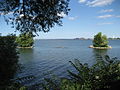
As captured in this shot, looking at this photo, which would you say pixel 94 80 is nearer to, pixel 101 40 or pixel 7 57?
pixel 7 57

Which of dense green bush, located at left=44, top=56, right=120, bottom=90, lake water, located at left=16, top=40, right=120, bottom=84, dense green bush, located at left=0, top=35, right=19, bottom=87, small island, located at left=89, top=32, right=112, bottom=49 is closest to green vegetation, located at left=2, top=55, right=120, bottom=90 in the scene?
dense green bush, located at left=44, top=56, right=120, bottom=90

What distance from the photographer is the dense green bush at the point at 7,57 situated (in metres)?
15.5

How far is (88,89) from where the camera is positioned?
5941mm

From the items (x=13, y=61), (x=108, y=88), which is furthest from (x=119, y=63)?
(x=13, y=61)

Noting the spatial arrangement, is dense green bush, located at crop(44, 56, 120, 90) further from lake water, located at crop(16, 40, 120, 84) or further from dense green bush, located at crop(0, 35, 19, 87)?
dense green bush, located at crop(0, 35, 19, 87)

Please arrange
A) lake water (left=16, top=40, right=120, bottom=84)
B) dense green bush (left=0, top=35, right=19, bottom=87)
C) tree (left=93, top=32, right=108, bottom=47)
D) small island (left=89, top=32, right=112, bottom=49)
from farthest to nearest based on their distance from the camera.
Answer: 1. tree (left=93, top=32, right=108, bottom=47)
2. small island (left=89, top=32, right=112, bottom=49)
3. lake water (left=16, top=40, right=120, bottom=84)
4. dense green bush (left=0, top=35, right=19, bottom=87)

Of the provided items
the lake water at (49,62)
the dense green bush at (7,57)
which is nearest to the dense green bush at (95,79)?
the lake water at (49,62)

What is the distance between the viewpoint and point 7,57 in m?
16.5

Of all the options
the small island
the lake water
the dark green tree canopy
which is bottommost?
the lake water

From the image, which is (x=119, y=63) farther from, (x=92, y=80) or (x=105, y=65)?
(x=92, y=80)

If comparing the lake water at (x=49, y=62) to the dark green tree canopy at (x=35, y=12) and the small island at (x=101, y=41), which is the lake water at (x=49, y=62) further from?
the small island at (x=101, y=41)

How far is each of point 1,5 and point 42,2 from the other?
1.90 meters

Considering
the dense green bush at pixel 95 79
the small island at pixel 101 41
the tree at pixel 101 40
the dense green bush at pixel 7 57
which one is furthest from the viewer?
the tree at pixel 101 40

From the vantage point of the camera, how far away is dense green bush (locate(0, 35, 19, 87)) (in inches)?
609
